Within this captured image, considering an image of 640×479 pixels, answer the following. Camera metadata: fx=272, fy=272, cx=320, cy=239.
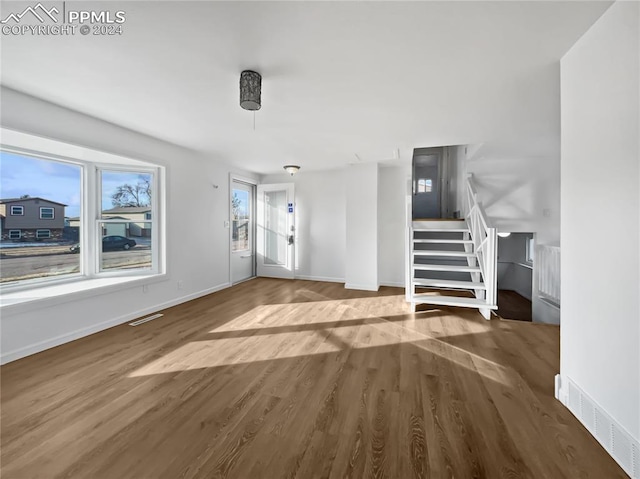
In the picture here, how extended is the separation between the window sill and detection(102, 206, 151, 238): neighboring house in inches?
25.4

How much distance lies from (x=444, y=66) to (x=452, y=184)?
497 centimetres

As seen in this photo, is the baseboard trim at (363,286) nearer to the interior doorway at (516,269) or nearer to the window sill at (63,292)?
the interior doorway at (516,269)

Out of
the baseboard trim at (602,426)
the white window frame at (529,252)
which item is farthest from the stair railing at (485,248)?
the white window frame at (529,252)

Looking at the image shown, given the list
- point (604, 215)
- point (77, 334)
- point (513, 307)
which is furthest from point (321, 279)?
point (604, 215)

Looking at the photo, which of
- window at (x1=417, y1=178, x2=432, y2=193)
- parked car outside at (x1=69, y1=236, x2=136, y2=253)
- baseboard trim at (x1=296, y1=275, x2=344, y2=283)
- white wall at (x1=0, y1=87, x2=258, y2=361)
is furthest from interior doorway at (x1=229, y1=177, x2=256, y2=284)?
window at (x1=417, y1=178, x2=432, y2=193)

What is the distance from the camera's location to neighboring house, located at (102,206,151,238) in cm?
370

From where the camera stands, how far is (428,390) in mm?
2061

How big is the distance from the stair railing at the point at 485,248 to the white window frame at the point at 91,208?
455 centimetres

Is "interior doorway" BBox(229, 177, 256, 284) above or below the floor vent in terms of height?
above

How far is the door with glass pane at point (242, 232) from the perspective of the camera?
5.88 metres

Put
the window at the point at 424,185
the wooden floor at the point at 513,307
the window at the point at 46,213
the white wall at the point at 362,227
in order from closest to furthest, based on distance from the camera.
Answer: the window at the point at 46,213
the wooden floor at the point at 513,307
the white wall at the point at 362,227
the window at the point at 424,185

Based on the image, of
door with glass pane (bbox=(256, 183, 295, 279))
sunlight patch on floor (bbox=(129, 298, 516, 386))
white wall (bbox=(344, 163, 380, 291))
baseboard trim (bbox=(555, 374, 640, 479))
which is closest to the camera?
baseboard trim (bbox=(555, 374, 640, 479))

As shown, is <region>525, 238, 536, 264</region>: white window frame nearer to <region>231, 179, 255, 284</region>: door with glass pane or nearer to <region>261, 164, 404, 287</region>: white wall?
<region>261, 164, 404, 287</region>: white wall

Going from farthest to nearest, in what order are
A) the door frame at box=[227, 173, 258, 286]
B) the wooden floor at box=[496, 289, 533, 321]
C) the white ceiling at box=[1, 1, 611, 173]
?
the door frame at box=[227, 173, 258, 286] < the wooden floor at box=[496, 289, 533, 321] < the white ceiling at box=[1, 1, 611, 173]
